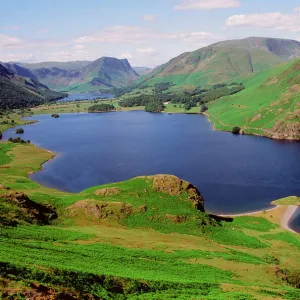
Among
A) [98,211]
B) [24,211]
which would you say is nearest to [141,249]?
[98,211]

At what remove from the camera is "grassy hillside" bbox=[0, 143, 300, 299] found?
41.2 metres

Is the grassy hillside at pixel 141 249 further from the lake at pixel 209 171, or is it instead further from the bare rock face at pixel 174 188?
the lake at pixel 209 171

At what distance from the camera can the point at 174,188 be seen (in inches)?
3418

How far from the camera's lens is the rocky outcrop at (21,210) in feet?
201

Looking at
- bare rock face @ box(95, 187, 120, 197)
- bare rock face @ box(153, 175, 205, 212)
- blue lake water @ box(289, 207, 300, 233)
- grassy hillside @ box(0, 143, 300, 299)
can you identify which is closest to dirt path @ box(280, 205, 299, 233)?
blue lake water @ box(289, 207, 300, 233)

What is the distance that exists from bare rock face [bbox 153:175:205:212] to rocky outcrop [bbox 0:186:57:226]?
25.3m

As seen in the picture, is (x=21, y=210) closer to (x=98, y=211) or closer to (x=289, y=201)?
(x=98, y=211)

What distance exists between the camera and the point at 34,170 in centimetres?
15950

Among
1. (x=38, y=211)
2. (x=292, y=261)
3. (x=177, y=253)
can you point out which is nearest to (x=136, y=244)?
(x=177, y=253)

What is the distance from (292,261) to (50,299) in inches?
2039

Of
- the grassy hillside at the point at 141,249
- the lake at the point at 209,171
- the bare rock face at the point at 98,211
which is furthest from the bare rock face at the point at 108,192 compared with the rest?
the lake at the point at 209,171

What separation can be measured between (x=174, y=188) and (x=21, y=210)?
117ft

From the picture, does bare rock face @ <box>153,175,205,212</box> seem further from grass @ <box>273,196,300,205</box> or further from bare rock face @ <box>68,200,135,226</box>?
grass @ <box>273,196,300,205</box>

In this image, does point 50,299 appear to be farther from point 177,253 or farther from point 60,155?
point 60,155
